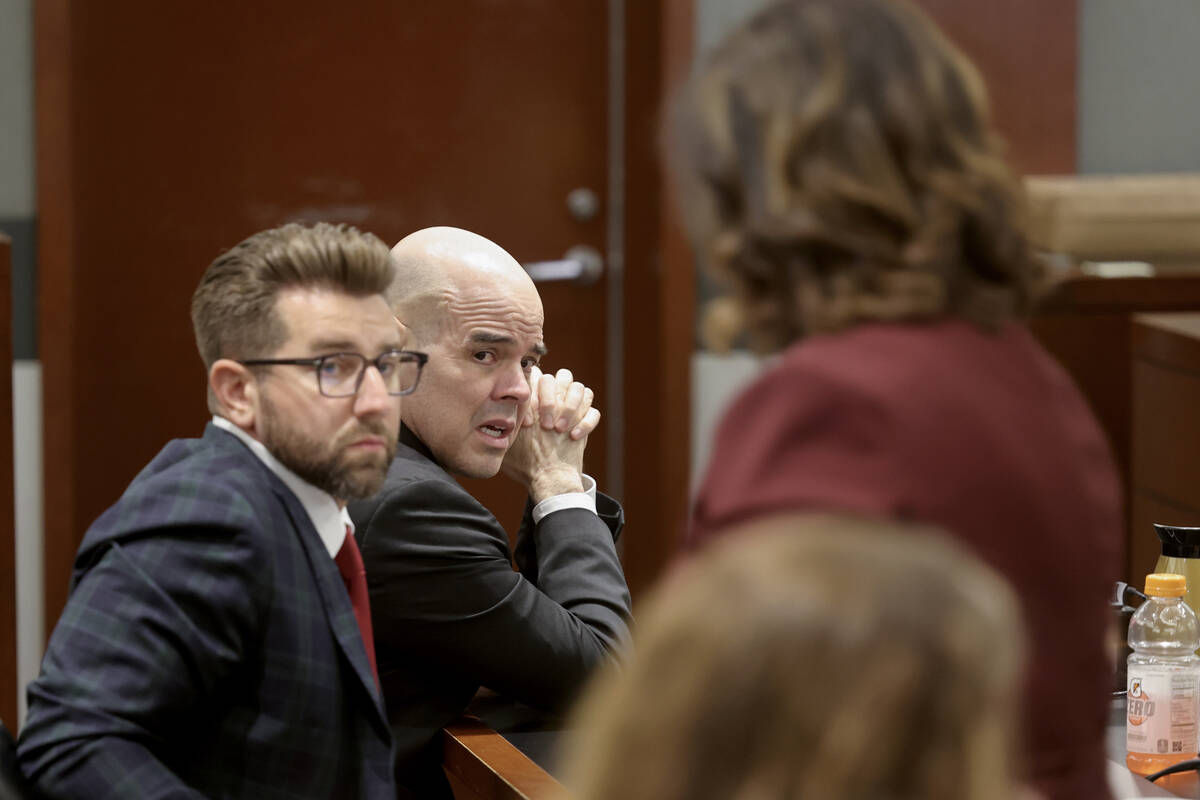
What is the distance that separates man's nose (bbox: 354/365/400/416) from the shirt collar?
0.28 feet

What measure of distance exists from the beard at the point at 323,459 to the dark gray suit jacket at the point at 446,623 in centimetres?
22

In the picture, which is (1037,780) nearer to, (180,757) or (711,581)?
(711,581)

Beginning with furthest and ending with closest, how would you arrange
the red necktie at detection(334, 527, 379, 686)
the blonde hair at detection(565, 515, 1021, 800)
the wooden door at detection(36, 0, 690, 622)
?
the wooden door at detection(36, 0, 690, 622)
the red necktie at detection(334, 527, 379, 686)
the blonde hair at detection(565, 515, 1021, 800)

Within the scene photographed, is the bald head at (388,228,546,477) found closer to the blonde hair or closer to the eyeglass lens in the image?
the eyeglass lens

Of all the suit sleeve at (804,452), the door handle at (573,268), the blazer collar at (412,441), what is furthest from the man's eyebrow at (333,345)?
the door handle at (573,268)

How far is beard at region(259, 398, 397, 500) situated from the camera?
1522mm

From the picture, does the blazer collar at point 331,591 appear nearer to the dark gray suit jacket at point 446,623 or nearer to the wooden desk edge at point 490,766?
the wooden desk edge at point 490,766

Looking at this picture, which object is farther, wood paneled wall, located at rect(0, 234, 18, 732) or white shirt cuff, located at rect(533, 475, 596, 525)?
wood paneled wall, located at rect(0, 234, 18, 732)

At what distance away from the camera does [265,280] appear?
1.56m

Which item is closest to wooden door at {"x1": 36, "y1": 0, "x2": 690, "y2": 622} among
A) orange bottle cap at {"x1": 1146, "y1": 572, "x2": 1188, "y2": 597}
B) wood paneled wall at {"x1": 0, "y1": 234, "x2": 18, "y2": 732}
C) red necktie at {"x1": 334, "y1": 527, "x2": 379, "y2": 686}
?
wood paneled wall at {"x1": 0, "y1": 234, "x2": 18, "y2": 732}

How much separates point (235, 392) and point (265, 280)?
11cm

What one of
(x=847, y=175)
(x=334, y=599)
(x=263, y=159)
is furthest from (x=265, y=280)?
(x=263, y=159)

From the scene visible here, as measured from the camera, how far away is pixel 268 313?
1.56 metres

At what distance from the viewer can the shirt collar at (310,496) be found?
153 centimetres
